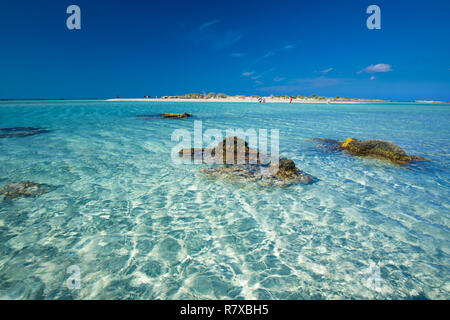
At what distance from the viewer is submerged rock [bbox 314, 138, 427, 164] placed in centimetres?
926

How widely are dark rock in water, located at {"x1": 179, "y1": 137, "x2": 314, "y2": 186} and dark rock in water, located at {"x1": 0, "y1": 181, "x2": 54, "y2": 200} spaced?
473 cm

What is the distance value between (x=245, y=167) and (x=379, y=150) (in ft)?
22.3

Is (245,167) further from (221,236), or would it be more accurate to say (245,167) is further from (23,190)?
(23,190)

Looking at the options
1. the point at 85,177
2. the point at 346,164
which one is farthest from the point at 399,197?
the point at 85,177

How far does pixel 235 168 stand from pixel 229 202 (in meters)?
2.49

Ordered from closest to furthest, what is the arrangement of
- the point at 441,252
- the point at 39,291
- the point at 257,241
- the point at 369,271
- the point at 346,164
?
the point at 39,291, the point at 369,271, the point at 441,252, the point at 257,241, the point at 346,164

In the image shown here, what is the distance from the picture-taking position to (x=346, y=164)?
8844 millimetres

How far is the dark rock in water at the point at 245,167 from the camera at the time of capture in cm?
701

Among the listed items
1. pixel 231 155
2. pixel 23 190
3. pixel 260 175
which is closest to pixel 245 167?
pixel 260 175

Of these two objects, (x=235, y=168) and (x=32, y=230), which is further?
(x=235, y=168)

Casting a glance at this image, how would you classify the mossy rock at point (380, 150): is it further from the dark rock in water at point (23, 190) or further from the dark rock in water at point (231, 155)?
the dark rock in water at point (23, 190)

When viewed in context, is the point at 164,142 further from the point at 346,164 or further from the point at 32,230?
the point at 346,164

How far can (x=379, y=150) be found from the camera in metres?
9.94

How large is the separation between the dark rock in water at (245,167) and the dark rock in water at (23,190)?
473cm
